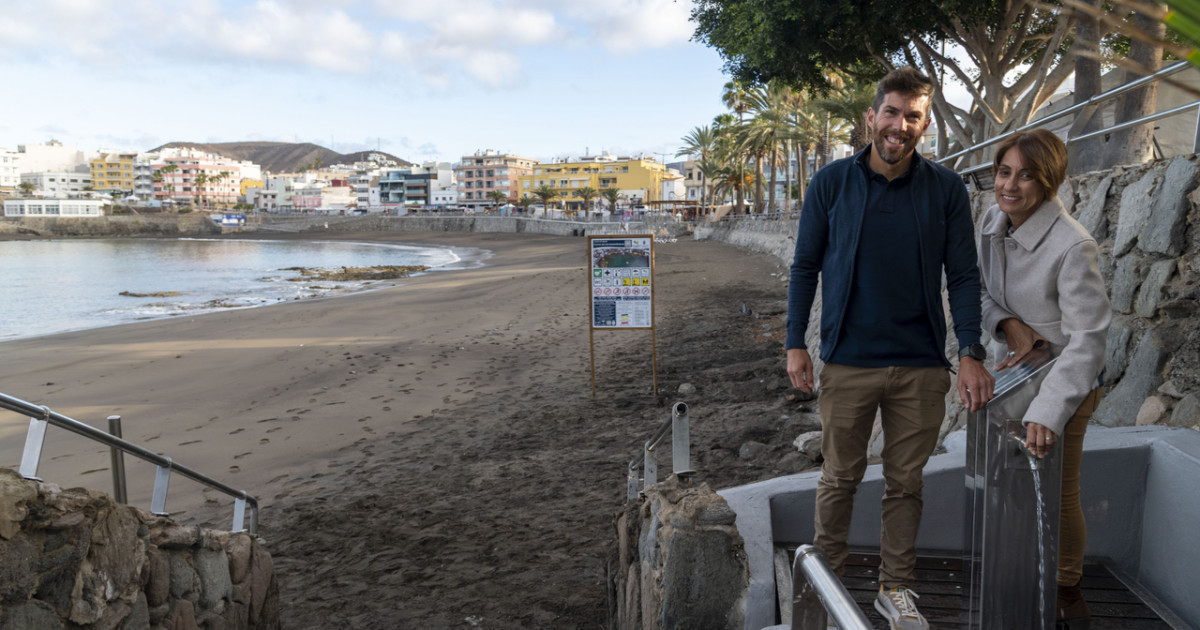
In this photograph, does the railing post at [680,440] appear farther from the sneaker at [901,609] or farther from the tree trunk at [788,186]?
the tree trunk at [788,186]

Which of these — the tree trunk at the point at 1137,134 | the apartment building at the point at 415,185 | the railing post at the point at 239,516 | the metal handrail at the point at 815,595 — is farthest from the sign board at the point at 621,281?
the apartment building at the point at 415,185

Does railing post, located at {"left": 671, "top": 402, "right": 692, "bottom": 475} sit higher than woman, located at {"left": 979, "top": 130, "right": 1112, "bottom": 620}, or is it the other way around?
woman, located at {"left": 979, "top": 130, "right": 1112, "bottom": 620}

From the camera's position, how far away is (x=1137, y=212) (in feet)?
14.1

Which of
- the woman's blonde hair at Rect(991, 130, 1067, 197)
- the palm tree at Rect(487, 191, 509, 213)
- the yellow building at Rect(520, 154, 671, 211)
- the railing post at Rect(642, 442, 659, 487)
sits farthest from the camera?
the palm tree at Rect(487, 191, 509, 213)

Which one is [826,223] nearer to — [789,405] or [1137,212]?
[1137,212]

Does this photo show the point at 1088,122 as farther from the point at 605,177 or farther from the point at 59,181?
the point at 59,181

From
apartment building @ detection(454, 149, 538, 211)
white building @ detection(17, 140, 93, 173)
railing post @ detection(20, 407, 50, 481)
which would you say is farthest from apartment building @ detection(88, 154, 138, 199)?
Answer: railing post @ detection(20, 407, 50, 481)

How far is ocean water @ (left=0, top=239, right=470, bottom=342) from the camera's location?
22.7 metres

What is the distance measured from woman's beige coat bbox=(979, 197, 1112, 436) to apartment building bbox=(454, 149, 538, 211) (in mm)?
121905

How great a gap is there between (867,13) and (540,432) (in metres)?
9.57

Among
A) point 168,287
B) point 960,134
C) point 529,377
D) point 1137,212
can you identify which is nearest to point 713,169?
point 168,287

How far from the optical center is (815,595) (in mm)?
1402

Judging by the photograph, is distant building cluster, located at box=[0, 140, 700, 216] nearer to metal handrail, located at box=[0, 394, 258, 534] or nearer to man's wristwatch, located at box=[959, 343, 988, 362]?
metal handrail, located at box=[0, 394, 258, 534]

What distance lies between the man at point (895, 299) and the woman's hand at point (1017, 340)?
0.11 m
